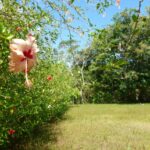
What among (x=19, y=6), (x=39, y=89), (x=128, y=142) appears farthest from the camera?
(x=128, y=142)

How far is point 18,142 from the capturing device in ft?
37.4

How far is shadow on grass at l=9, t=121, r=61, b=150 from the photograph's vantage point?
10816 millimetres

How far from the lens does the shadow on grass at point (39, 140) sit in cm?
1082

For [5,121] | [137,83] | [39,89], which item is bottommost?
[5,121]

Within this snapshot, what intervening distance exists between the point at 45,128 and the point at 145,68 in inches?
1162

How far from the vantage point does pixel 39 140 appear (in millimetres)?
11969

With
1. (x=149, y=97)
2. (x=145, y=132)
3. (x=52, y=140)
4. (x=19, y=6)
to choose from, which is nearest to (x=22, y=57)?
(x=19, y=6)

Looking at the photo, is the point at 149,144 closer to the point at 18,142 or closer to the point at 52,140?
the point at 52,140

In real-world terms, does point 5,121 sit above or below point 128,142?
above

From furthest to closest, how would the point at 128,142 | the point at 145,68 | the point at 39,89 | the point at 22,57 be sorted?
the point at 145,68 < the point at 128,142 < the point at 39,89 < the point at 22,57

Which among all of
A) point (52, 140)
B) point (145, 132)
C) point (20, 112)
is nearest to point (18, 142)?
point (52, 140)

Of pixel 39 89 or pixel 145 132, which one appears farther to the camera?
pixel 145 132

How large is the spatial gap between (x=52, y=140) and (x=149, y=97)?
3500 cm

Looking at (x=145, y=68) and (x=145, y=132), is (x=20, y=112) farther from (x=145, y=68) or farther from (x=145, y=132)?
(x=145, y=68)
